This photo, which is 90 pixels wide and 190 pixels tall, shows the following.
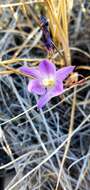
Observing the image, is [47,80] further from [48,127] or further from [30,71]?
[48,127]

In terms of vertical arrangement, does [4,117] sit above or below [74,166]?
above

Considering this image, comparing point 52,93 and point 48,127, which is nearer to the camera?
point 52,93

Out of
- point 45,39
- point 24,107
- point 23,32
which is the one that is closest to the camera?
point 45,39

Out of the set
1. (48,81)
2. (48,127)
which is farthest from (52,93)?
(48,127)

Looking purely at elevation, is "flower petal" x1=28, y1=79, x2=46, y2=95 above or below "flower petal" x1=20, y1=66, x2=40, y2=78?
below

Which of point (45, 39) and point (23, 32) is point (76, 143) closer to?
point (45, 39)

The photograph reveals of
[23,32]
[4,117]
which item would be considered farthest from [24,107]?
[23,32]
